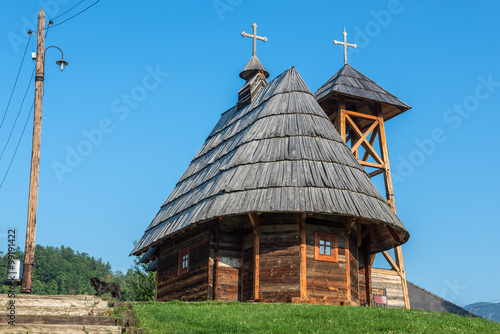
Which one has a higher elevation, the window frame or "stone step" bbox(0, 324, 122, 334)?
the window frame

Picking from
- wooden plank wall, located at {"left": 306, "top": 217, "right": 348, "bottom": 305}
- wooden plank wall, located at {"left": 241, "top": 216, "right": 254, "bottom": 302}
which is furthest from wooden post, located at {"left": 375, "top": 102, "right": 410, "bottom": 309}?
wooden plank wall, located at {"left": 241, "top": 216, "right": 254, "bottom": 302}

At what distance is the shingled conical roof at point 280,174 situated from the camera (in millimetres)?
18656

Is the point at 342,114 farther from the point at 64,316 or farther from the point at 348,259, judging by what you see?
the point at 64,316

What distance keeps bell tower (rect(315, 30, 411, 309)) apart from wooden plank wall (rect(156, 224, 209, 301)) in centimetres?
931

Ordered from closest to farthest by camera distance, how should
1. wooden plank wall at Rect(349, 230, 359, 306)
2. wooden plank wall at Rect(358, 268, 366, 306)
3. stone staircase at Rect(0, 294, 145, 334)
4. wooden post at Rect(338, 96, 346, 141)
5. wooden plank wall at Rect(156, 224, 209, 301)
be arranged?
stone staircase at Rect(0, 294, 145, 334), wooden plank wall at Rect(349, 230, 359, 306), wooden plank wall at Rect(156, 224, 209, 301), wooden plank wall at Rect(358, 268, 366, 306), wooden post at Rect(338, 96, 346, 141)

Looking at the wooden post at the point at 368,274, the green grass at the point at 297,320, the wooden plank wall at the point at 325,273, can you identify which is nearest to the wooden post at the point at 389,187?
the wooden post at the point at 368,274

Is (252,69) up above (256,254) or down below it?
above

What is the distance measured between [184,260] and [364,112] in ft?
42.8

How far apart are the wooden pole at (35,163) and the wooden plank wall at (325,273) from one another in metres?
7.71

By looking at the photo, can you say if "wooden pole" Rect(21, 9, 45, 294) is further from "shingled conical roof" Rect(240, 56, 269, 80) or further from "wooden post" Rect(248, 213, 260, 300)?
"shingled conical roof" Rect(240, 56, 269, 80)

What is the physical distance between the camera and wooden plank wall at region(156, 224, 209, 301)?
67.5 ft

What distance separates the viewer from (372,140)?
2992cm

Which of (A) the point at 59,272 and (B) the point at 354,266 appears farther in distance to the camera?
(A) the point at 59,272

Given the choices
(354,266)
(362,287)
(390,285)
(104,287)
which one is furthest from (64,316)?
(390,285)
